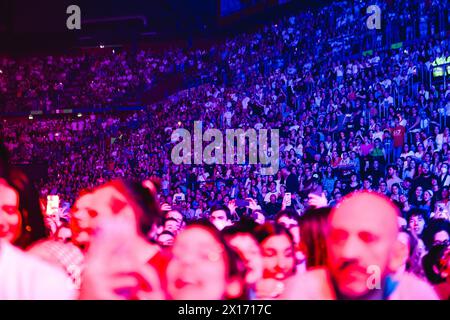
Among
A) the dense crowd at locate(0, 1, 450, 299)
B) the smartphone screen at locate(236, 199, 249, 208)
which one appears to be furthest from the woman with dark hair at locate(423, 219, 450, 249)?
the smartphone screen at locate(236, 199, 249, 208)

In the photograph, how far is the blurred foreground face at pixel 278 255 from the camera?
10.1ft

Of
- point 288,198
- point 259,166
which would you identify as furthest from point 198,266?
point 259,166

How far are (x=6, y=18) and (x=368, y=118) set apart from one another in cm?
464

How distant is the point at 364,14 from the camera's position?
7.30 m

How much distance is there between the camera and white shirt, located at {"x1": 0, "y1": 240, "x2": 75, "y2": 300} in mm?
1924

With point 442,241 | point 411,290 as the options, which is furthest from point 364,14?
point 411,290

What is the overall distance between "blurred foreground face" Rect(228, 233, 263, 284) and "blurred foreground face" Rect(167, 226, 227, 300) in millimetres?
124

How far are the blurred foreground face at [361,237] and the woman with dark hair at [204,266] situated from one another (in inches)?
18.4

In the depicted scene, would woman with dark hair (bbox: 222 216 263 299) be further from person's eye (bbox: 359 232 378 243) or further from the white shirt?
the white shirt

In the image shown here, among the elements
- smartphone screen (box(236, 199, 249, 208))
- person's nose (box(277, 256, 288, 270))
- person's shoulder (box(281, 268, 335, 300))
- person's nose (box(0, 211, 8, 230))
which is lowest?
person's shoulder (box(281, 268, 335, 300))

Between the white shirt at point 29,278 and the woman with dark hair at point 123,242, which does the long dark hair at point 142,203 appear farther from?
the white shirt at point 29,278

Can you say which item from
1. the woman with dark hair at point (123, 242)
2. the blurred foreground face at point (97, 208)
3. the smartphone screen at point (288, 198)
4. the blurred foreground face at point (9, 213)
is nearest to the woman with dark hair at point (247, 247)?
the woman with dark hair at point (123, 242)

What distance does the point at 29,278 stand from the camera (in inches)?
76.2
